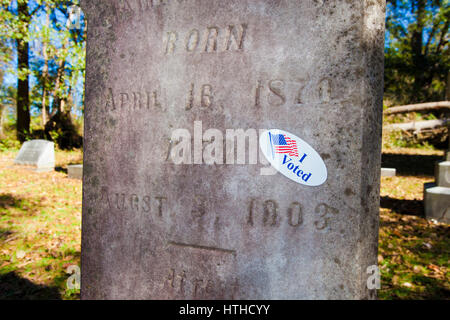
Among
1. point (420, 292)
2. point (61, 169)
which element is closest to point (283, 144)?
point (420, 292)

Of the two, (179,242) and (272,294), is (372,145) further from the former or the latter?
(179,242)

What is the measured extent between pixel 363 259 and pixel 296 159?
475 millimetres

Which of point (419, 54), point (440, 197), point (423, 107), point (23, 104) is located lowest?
point (440, 197)

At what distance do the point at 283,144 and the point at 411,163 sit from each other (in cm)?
1032

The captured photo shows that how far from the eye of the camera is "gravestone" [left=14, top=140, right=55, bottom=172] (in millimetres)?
8578

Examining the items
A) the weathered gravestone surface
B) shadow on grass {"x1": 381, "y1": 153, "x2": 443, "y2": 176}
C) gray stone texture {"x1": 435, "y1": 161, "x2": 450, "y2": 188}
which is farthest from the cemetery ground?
the weathered gravestone surface

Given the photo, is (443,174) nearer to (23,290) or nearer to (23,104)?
(23,290)

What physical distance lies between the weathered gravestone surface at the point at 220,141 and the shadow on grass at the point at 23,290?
1.30 meters

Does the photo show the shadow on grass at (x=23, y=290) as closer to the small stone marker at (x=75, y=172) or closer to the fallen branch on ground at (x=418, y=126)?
the small stone marker at (x=75, y=172)

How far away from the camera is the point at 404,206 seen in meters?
5.24

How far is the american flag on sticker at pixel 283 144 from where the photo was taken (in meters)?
1.20

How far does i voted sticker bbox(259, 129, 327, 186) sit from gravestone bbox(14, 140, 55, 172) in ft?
30.0
